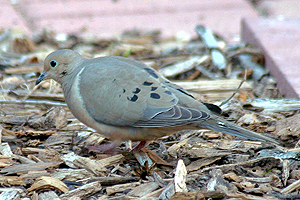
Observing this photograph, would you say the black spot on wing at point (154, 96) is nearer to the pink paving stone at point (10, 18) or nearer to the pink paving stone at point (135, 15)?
the pink paving stone at point (135, 15)

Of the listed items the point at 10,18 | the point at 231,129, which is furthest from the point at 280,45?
the point at 10,18

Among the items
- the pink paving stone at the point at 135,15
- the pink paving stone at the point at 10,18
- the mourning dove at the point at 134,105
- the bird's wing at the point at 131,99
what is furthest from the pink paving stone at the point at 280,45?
the pink paving stone at the point at 10,18

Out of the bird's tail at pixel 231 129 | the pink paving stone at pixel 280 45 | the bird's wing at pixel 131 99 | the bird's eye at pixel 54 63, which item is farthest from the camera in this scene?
the pink paving stone at pixel 280 45

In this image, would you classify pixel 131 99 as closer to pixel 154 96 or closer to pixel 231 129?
pixel 154 96

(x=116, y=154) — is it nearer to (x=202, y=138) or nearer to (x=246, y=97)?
(x=202, y=138)

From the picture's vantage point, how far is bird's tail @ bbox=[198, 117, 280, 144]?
9.93 feet

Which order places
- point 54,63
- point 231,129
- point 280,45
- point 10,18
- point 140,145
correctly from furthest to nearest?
point 10,18 < point 280,45 < point 54,63 < point 140,145 < point 231,129

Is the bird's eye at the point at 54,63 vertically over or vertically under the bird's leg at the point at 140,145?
over

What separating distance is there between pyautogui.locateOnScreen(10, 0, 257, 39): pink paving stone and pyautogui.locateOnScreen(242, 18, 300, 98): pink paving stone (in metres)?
0.54

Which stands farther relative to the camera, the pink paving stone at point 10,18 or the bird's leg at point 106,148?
the pink paving stone at point 10,18

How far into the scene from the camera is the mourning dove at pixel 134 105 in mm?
3127

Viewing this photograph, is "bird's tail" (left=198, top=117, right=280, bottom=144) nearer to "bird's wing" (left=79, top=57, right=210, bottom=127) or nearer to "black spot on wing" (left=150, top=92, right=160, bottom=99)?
"bird's wing" (left=79, top=57, right=210, bottom=127)

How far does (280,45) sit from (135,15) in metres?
2.46

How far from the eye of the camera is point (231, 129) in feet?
10.1
